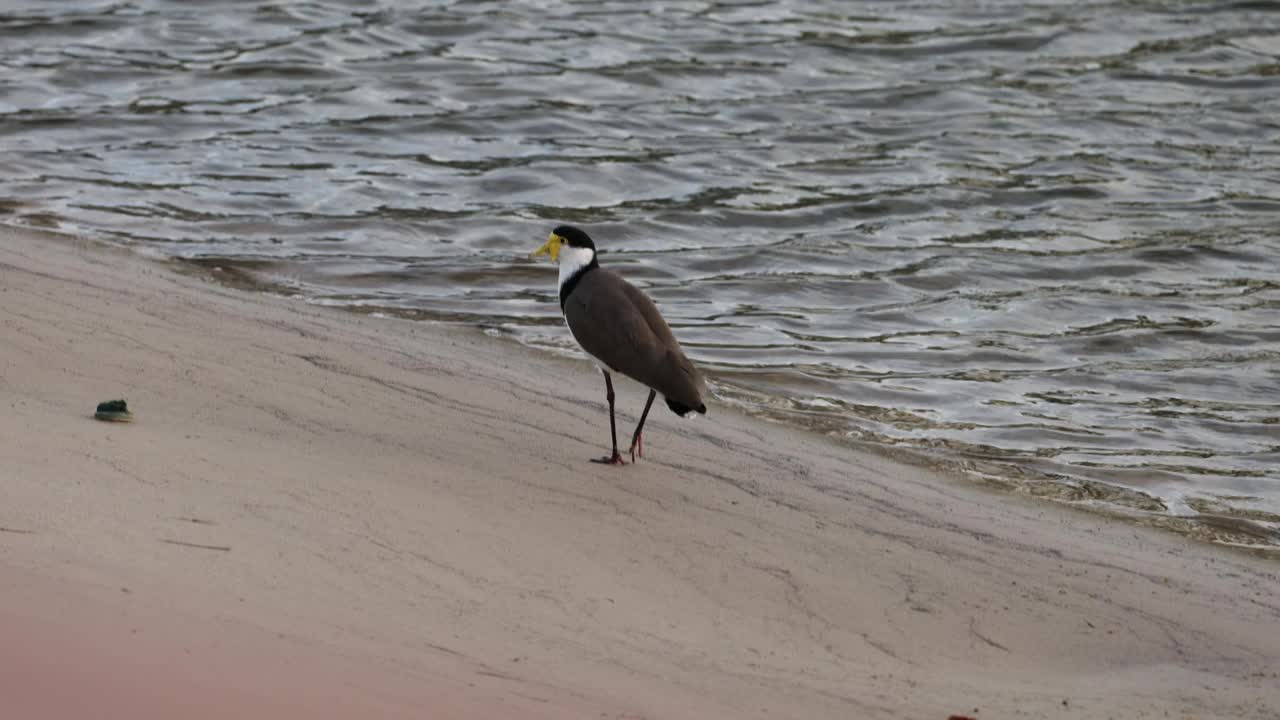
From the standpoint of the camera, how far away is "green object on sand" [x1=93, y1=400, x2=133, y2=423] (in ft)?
18.8

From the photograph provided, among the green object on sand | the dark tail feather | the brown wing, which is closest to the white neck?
the brown wing

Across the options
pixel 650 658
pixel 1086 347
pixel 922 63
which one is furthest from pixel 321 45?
pixel 650 658

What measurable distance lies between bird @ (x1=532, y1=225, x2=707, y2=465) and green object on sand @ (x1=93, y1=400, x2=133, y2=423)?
1.85 metres

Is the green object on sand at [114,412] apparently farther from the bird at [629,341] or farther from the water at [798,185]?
the water at [798,185]

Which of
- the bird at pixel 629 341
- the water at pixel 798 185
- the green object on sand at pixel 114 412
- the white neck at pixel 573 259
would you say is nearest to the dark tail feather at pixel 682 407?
the bird at pixel 629 341

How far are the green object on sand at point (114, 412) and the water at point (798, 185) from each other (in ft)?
11.8

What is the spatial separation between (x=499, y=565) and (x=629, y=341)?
2.17 metres

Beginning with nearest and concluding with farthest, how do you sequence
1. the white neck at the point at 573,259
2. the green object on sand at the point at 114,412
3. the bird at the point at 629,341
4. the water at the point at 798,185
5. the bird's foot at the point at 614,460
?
the green object on sand at the point at 114,412 → the bird's foot at the point at 614,460 → the bird at the point at 629,341 → the white neck at the point at 573,259 → the water at the point at 798,185

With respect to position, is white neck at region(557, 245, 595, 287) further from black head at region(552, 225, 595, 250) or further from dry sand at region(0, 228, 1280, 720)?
dry sand at region(0, 228, 1280, 720)

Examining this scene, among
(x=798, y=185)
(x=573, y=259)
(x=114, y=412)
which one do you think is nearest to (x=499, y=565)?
(x=114, y=412)

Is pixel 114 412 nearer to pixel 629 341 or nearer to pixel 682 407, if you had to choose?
pixel 629 341

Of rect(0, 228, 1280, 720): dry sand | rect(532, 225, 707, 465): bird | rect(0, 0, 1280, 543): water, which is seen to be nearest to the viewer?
rect(0, 228, 1280, 720): dry sand

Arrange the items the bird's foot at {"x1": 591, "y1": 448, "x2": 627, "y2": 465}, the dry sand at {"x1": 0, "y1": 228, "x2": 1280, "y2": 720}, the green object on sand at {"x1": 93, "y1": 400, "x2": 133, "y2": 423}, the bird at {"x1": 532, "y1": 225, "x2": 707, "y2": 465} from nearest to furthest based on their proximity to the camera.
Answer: the dry sand at {"x1": 0, "y1": 228, "x2": 1280, "y2": 720}, the green object on sand at {"x1": 93, "y1": 400, "x2": 133, "y2": 423}, the bird's foot at {"x1": 591, "y1": 448, "x2": 627, "y2": 465}, the bird at {"x1": 532, "y1": 225, "x2": 707, "y2": 465}

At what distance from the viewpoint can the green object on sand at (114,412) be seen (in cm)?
574
